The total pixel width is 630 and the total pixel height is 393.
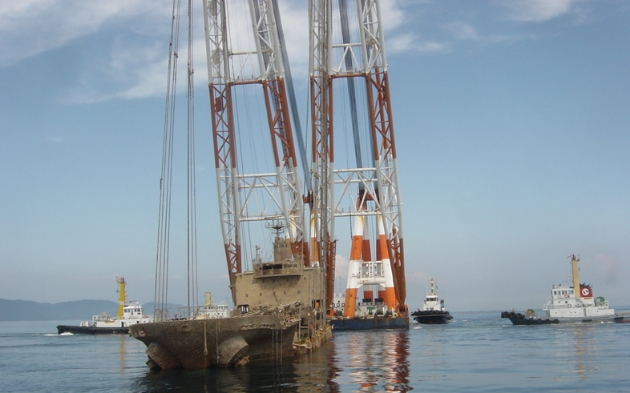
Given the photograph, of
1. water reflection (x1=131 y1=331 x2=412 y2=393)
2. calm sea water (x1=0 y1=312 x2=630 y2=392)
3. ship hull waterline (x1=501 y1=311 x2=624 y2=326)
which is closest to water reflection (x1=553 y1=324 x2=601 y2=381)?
calm sea water (x1=0 y1=312 x2=630 y2=392)

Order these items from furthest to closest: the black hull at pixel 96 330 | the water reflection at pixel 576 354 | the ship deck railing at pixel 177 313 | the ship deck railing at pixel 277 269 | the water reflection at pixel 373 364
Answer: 1. the black hull at pixel 96 330
2. the ship deck railing at pixel 277 269
3. the ship deck railing at pixel 177 313
4. the water reflection at pixel 576 354
5. the water reflection at pixel 373 364

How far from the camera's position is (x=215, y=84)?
72.2 metres

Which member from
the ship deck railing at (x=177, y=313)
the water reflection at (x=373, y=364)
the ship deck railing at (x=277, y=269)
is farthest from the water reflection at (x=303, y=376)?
the ship deck railing at (x=277, y=269)

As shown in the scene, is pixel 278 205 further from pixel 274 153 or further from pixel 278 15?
pixel 278 15

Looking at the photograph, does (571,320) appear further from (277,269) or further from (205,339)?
(205,339)

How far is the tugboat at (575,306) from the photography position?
83.2m

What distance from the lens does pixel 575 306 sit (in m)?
83.7

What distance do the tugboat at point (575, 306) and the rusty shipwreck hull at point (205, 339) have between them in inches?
2168

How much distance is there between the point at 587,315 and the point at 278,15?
157 ft

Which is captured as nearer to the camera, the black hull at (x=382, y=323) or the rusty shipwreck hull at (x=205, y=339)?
the rusty shipwreck hull at (x=205, y=339)

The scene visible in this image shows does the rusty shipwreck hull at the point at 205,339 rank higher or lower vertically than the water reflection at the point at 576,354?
higher

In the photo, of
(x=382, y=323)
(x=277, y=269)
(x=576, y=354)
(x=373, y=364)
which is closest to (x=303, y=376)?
(x=373, y=364)

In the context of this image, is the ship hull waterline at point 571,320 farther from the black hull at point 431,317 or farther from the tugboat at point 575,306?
the black hull at point 431,317

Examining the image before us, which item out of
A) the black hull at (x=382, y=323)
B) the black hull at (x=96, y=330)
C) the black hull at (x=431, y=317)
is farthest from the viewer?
the black hull at (x=96, y=330)
